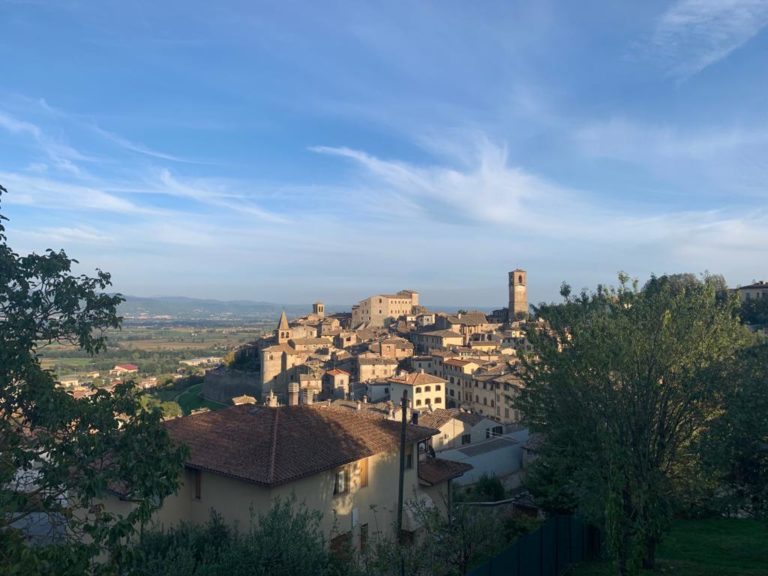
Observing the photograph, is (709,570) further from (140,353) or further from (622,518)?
(140,353)

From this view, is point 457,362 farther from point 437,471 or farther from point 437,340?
point 437,471

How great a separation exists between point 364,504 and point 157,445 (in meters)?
9.50

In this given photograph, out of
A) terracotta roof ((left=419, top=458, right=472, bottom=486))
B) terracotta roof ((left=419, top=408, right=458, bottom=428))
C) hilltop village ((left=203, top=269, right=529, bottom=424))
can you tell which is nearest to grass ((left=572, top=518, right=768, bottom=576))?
terracotta roof ((left=419, top=458, right=472, bottom=486))

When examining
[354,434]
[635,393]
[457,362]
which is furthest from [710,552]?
[457,362]

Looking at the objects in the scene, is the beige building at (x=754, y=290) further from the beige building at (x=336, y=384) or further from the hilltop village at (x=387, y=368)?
the beige building at (x=336, y=384)

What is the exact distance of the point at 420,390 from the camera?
6153 cm

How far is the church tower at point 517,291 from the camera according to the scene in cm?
12425

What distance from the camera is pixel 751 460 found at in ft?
35.1

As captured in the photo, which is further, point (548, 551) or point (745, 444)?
point (548, 551)

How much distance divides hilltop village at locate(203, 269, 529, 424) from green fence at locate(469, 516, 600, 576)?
100 feet

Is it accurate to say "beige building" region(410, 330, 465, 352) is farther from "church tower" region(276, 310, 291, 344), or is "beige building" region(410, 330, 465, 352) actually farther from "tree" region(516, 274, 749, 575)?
"tree" region(516, 274, 749, 575)

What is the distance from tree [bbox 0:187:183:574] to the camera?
686cm

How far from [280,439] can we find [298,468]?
1.49 metres

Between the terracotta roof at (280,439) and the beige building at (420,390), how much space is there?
42126 millimetres
